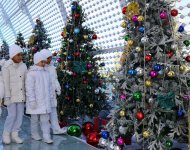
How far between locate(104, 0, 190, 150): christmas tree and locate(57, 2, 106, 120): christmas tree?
314 centimetres

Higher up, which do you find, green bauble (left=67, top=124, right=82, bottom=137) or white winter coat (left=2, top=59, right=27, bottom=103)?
white winter coat (left=2, top=59, right=27, bottom=103)

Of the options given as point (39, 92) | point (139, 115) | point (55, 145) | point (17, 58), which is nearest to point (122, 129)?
point (139, 115)

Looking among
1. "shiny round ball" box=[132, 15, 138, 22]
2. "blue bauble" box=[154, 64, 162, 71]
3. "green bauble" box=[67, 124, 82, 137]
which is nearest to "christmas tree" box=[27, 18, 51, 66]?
"green bauble" box=[67, 124, 82, 137]

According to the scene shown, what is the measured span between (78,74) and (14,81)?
2.77 meters

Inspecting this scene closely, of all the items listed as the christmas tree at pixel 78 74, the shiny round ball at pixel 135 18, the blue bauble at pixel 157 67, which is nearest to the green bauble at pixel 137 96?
the blue bauble at pixel 157 67

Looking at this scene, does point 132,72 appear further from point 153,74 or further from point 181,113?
point 181,113

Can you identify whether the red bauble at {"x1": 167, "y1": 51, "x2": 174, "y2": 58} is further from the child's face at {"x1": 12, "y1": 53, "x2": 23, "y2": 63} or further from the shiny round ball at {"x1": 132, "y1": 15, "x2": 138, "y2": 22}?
the child's face at {"x1": 12, "y1": 53, "x2": 23, "y2": 63}

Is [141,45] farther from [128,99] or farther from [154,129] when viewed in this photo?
[154,129]

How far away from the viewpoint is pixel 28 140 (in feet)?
20.5

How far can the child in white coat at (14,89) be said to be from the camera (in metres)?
5.77

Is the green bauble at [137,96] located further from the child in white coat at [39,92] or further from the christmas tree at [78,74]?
the christmas tree at [78,74]

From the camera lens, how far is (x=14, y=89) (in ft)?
19.1

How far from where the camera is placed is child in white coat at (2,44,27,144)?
577 centimetres

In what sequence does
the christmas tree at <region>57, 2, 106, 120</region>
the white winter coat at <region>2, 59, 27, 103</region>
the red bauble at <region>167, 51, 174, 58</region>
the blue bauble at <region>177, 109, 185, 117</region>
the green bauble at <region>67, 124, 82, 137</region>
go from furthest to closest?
the christmas tree at <region>57, 2, 106, 120</region> → the green bauble at <region>67, 124, 82, 137</region> → the white winter coat at <region>2, 59, 27, 103</region> → the red bauble at <region>167, 51, 174, 58</region> → the blue bauble at <region>177, 109, 185, 117</region>
